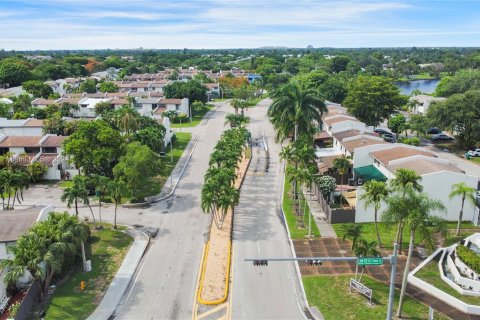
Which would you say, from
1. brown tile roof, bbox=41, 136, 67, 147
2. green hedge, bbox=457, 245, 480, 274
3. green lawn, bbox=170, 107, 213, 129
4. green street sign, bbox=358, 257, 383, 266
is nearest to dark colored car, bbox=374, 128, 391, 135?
green lawn, bbox=170, 107, 213, 129

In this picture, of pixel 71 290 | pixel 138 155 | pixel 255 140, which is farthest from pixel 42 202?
pixel 255 140

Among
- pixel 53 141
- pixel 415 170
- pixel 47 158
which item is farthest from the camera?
pixel 53 141

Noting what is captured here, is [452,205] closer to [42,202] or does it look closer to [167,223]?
[167,223]

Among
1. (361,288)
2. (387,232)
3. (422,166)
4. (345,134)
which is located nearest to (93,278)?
(361,288)

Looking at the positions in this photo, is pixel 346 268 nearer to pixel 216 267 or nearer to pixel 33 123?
pixel 216 267

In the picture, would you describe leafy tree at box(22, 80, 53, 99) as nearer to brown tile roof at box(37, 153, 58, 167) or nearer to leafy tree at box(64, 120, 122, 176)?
brown tile roof at box(37, 153, 58, 167)

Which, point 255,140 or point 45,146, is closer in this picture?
point 45,146
